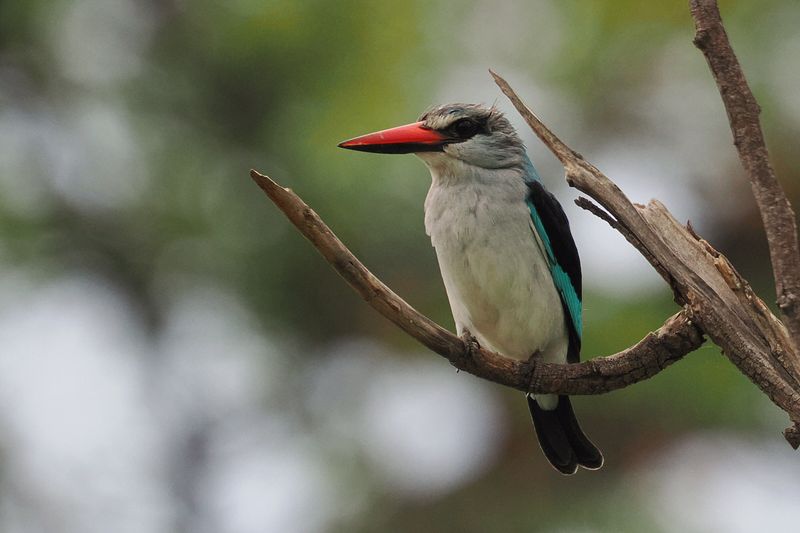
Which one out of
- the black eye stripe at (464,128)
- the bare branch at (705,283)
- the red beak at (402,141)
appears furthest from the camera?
the black eye stripe at (464,128)

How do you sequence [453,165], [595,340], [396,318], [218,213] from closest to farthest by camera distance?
[396,318] → [453,165] → [595,340] → [218,213]

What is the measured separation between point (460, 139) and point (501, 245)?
0.58 metres

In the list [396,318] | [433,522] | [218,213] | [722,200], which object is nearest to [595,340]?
[722,200]

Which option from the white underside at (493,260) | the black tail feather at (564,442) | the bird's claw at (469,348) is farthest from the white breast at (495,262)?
the bird's claw at (469,348)

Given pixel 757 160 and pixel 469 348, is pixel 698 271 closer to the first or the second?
pixel 757 160

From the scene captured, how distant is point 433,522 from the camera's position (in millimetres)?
6332

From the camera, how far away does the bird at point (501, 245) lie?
4.50 metres

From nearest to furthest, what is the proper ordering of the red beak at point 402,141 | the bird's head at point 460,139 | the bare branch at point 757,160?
the bare branch at point 757,160 < the red beak at point 402,141 < the bird's head at point 460,139

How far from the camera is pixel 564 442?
4.82m

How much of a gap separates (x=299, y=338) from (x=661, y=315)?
6.79 ft

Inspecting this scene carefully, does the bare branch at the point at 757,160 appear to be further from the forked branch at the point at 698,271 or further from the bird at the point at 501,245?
the bird at the point at 501,245

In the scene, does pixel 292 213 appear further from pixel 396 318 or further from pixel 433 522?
pixel 433 522

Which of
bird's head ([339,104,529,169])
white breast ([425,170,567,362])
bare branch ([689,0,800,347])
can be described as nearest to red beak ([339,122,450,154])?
bird's head ([339,104,529,169])

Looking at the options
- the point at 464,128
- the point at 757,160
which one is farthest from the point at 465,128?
the point at 757,160
